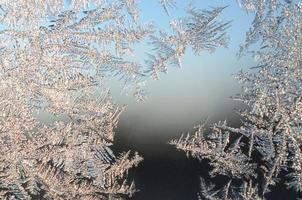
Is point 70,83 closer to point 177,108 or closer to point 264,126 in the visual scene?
point 177,108

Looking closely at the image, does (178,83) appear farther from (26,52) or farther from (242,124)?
(26,52)

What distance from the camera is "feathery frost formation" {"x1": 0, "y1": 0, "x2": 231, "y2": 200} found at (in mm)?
832

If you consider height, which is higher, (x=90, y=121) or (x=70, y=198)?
(x=90, y=121)

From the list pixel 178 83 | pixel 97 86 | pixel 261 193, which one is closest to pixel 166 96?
pixel 178 83

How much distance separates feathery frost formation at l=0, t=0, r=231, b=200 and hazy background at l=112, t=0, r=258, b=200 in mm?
19

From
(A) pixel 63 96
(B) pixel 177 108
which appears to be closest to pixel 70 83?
(A) pixel 63 96

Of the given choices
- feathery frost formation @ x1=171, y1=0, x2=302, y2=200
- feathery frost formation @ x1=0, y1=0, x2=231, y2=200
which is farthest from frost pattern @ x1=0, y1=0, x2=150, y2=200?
feathery frost formation @ x1=171, y1=0, x2=302, y2=200

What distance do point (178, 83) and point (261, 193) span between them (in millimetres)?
254

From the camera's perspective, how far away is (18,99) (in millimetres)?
902

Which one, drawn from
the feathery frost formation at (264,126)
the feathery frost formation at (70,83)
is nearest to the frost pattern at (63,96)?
the feathery frost formation at (70,83)

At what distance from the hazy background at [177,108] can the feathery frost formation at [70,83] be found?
0.02 metres

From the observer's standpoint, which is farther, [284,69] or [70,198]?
[70,198]

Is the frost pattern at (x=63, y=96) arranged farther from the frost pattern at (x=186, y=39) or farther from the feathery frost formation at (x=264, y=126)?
the feathery frost formation at (x=264, y=126)

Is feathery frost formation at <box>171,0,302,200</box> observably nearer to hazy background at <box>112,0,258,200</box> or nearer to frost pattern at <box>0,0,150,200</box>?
hazy background at <box>112,0,258,200</box>
